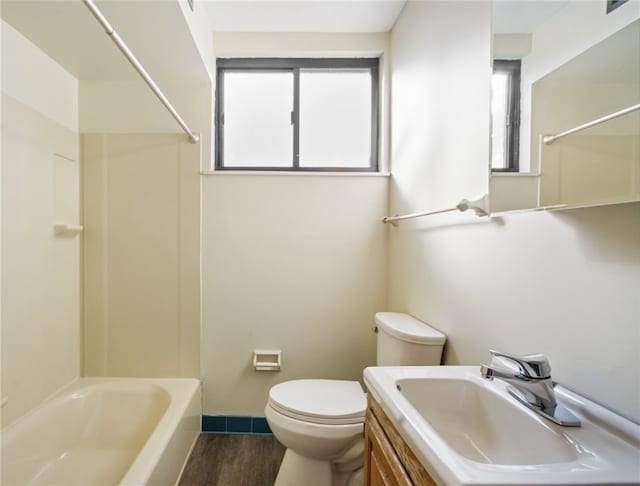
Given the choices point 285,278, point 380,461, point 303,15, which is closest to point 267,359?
point 285,278

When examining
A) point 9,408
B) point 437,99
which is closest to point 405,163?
point 437,99

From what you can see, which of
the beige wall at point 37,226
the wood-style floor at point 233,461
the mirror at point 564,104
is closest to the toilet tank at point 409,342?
the mirror at point 564,104

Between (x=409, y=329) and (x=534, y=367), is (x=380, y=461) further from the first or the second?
(x=409, y=329)

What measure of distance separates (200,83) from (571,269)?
6.65 feet

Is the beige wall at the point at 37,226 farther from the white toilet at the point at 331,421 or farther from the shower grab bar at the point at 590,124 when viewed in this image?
the shower grab bar at the point at 590,124

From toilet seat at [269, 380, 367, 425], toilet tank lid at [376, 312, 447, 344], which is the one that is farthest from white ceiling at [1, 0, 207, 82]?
toilet seat at [269, 380, 367, 425]

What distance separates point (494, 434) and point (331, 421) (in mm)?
672

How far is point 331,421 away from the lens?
4.00ft

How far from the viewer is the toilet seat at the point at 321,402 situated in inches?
48.4

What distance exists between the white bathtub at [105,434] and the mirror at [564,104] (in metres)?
1.58

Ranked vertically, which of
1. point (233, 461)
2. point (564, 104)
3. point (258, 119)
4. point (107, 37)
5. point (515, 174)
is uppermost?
point (107, 37)

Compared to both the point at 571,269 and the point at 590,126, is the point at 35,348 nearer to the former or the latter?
the point at 571,269

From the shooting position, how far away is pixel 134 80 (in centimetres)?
178

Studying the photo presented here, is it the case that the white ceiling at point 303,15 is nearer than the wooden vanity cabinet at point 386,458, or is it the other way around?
the wooden vanity cabinet at point 386,458
